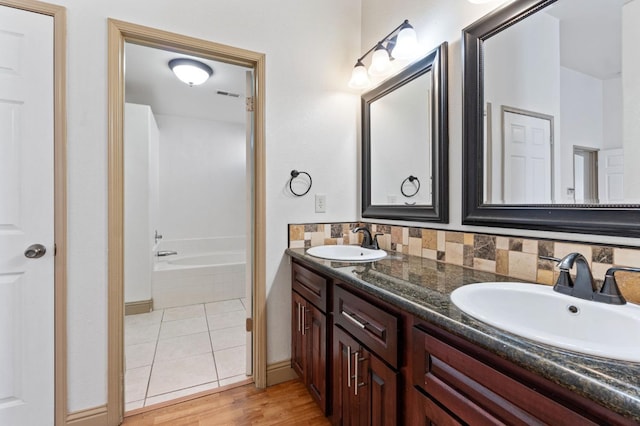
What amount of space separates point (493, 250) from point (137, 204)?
3.03 meters

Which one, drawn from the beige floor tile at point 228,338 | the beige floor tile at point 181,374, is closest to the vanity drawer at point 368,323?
the beige floor tile at point 181,374

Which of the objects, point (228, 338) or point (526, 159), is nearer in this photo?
point (526, 159)

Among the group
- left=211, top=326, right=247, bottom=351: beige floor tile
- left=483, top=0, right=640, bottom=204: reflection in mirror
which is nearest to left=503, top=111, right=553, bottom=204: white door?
left=483, top=0, right=640, bottom=204: reflection in mirror

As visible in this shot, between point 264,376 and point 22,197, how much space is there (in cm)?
152

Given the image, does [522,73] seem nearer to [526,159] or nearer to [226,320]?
[526,159]

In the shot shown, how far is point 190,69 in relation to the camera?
94.0 inches

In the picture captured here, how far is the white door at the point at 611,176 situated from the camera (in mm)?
867

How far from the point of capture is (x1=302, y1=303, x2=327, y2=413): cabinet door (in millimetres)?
1363

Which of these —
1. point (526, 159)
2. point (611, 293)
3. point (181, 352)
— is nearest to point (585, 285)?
point (611, 293)

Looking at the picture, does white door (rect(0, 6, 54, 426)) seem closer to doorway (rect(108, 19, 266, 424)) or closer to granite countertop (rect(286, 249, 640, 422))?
doorway (rect(108, 19, 266, 424))

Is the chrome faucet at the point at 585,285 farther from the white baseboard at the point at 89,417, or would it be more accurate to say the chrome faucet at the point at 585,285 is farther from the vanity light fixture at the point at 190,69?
the vanity light fixture at the point at 190,69

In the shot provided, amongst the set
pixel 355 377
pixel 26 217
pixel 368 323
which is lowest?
pixel 355 377

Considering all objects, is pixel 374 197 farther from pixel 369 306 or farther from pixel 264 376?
pixel 264 376

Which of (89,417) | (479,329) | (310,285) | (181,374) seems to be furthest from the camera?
(181,374)
